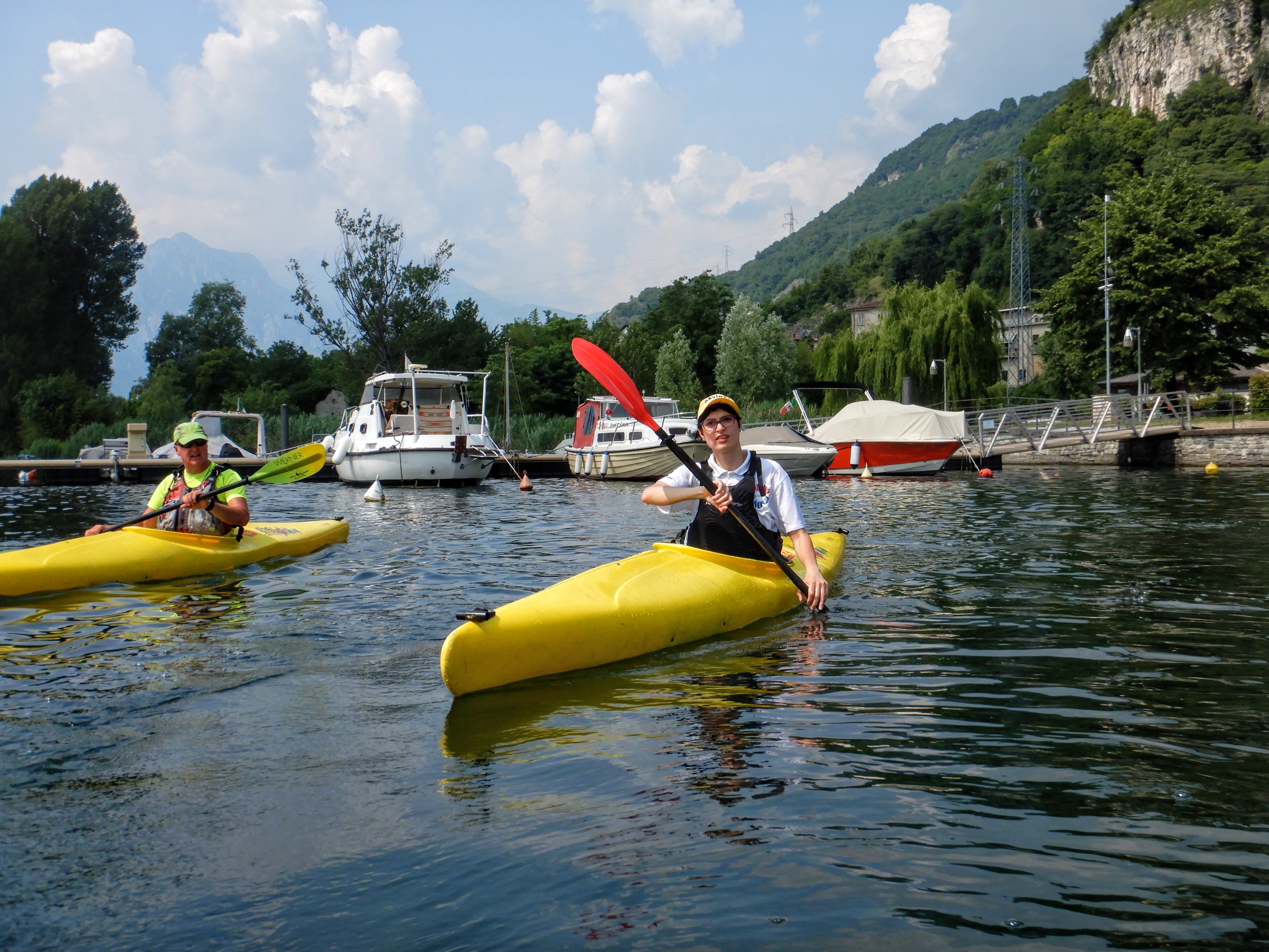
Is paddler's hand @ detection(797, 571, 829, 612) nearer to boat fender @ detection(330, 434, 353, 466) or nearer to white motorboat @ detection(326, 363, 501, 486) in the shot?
white motorboat @ detection(326, 363, 501, 486)

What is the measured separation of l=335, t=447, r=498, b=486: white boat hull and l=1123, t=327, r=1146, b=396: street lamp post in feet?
73.3

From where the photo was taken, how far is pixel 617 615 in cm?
547

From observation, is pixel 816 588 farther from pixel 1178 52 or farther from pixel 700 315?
pixel 1178 52

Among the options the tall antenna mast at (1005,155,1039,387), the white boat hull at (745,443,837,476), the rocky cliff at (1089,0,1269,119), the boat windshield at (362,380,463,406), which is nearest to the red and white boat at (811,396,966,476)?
the white boat hull at (745,443,837,476)

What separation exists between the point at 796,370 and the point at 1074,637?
52.3m

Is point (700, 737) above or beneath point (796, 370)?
beneath

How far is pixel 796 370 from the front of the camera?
57500 mm

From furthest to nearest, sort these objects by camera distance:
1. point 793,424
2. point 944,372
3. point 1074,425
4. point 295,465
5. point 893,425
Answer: point 944,372 < point 793,424 < point 1074,425 < point 893,425 < point 295,465

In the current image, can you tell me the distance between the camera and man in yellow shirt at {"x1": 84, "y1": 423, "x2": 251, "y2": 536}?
8.59m

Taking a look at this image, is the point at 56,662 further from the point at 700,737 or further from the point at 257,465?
the point at 257,465

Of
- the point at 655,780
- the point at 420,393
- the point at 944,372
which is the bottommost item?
the point at 655,780

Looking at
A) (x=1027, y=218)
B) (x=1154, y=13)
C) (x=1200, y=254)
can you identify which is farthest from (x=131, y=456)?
(x=1154, y=13)

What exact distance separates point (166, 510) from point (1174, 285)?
36644mm

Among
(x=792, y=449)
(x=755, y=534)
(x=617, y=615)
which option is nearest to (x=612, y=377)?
(x=755, y=534)
